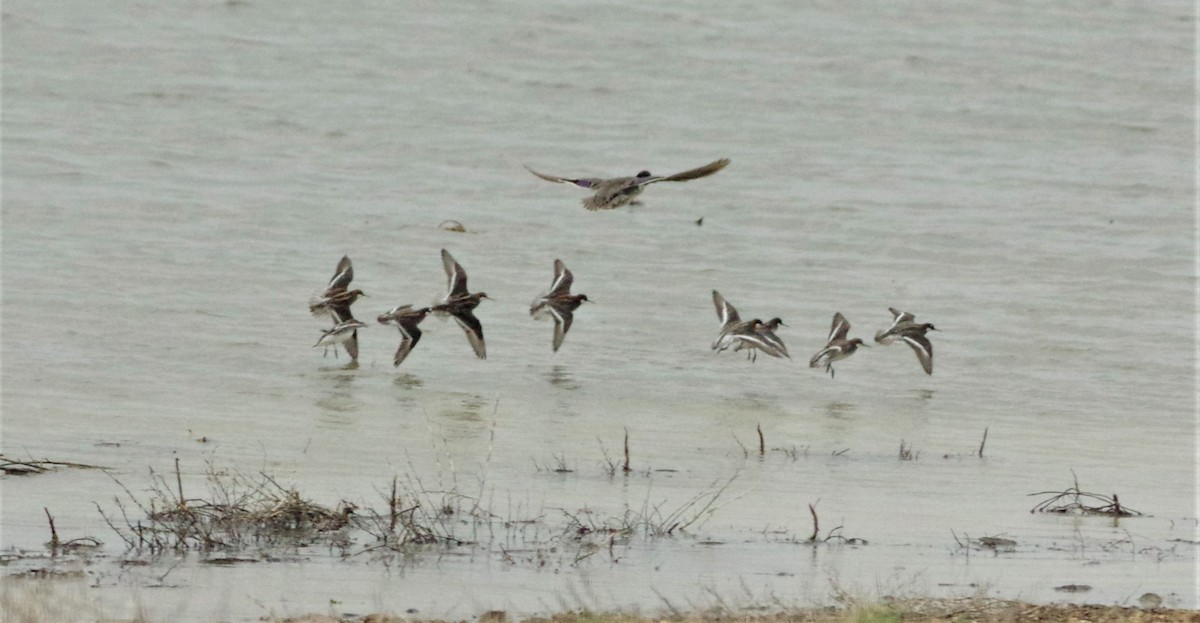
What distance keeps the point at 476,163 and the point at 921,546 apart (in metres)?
12.4

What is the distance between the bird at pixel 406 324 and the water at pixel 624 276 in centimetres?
24

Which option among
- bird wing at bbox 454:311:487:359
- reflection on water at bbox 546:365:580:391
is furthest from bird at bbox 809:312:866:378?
bird wing at bbox 454:311:487:359

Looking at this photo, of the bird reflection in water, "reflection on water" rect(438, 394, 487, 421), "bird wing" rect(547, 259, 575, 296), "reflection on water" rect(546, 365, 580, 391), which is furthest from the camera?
"bird wing" rect(547, 259, 575, 296)

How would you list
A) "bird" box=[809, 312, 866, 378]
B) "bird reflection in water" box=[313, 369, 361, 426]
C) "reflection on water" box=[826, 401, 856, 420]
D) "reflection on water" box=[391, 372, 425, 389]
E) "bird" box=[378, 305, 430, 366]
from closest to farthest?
"bird reflection in water" box=[313, 369, 361, 426] → "reflection on water" box=[826, 401, 856, 420] → "reflection on water" box=[391, 372, 425, 389] → "bird" box=[378, 305, 430, 366] → "bird" box=[809, 312, 866, 378]

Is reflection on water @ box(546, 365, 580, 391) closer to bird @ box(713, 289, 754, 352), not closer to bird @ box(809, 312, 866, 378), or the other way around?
bird @ box(713, 289, 754, 352)

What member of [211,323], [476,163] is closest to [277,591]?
[211,323]

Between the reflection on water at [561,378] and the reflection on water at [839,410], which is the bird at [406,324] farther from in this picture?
the reflection on water at [839,410]

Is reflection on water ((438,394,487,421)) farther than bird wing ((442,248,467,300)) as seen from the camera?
No

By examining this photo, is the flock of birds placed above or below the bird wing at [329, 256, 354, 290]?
below

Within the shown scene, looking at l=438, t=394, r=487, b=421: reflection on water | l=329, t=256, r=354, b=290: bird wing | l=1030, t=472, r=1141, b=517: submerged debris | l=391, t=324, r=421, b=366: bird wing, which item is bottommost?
l=1030, t=472, r=1141, b=517: submerged debris

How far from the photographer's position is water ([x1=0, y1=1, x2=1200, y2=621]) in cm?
756

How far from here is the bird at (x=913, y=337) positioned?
39.8 ft

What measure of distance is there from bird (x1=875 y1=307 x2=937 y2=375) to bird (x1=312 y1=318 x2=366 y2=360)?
10.9 ft

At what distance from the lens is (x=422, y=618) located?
6.14 m
